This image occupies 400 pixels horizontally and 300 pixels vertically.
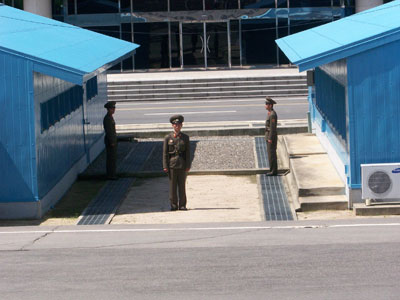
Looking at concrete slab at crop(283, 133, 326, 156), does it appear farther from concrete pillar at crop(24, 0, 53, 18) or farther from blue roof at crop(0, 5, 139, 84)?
concrete pillar at crop(24, 0, 53, 18)

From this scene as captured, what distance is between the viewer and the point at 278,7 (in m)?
44.5

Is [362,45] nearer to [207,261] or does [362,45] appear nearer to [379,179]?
[379,179]

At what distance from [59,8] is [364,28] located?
2888 centimetres

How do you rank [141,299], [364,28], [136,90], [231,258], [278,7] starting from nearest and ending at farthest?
[141,299] → [231,258] → [364,28] → [136,90] → [278,7]

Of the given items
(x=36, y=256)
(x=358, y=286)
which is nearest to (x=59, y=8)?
(x=36, y=256)

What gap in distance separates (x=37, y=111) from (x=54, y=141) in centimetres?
175

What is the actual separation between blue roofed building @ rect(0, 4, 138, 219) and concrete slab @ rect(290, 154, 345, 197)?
4407 millimetres

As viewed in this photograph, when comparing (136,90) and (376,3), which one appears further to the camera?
(376,3)

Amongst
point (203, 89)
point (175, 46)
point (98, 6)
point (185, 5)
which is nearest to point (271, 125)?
point (203, 89)

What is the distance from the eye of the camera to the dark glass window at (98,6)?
4491 cm

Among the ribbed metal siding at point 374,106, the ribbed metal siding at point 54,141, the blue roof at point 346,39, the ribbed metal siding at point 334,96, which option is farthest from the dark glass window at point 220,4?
the ribbed metal siding at point 374,106

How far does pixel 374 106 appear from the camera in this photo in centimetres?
1664

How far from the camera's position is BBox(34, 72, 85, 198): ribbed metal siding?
17.2 m

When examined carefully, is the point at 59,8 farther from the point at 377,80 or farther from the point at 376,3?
the point at 377,80
